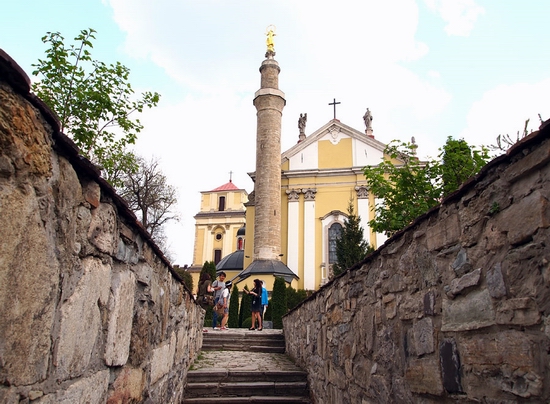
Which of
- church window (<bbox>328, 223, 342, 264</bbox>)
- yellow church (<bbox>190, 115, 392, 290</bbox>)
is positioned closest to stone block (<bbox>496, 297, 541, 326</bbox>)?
yellow church (<bbox>190, 115, 392, 290</bbox>)

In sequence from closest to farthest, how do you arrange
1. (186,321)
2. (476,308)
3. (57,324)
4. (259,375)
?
(57,324), (476,308), (186,321), (259,375)

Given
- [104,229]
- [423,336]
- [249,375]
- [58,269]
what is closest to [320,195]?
[249,375]

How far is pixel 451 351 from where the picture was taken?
7.66 ft

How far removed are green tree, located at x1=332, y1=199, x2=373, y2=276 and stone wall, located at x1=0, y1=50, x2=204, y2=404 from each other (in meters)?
19.3

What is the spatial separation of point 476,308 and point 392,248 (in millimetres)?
1125

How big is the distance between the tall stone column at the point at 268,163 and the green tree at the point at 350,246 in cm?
380

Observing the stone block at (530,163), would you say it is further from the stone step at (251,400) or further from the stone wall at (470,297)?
the stone step at (251,400)

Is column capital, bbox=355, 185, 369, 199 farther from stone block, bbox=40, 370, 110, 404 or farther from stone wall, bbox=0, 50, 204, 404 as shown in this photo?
stone block, bbox=40, 370, 110, 404

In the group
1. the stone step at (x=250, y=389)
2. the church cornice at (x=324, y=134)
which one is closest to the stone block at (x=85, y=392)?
the stone step at (x=250, y=389)

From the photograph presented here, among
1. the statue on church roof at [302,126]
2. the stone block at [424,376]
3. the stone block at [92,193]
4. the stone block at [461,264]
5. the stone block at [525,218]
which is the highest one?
the statue on church roof at [302,126]

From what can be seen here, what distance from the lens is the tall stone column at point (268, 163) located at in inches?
975

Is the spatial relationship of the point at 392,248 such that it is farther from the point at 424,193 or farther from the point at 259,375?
the point at 424,193

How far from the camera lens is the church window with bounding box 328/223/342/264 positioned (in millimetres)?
25570

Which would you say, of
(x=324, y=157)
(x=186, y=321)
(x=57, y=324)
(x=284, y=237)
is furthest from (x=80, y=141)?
(x=324, y=157)
